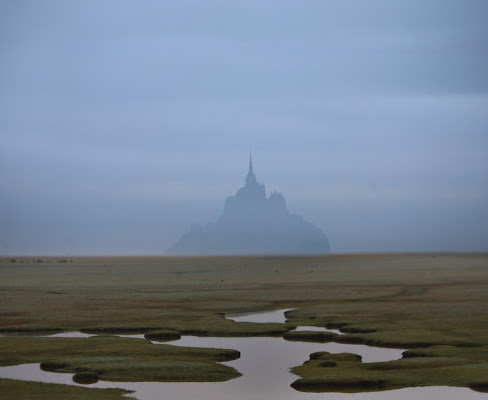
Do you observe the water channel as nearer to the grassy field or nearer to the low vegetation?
the grassy field

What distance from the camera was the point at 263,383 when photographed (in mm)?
37000

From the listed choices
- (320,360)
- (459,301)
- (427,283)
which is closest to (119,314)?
(320,360)

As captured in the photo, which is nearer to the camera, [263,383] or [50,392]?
[50,392]

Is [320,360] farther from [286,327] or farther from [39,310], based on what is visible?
[39,310]

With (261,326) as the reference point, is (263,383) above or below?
below

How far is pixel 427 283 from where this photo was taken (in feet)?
362

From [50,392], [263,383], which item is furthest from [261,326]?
[50,392]

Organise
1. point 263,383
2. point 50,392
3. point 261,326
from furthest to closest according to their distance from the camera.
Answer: point 261,326
point 263,383
point 50,392

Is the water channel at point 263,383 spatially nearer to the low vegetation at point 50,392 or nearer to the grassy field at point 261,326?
the grassy field at point 261,326

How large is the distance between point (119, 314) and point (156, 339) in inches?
634

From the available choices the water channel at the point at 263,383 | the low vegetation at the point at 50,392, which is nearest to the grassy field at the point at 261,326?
the low vegetation at the point at 50,392

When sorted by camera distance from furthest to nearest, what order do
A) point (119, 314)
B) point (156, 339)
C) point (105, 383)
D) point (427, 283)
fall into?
point (427, 283) < point (119, 314) < point (156, 339) < point (105, 383)

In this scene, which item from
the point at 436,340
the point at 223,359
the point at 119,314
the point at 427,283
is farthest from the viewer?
the point at 427,283

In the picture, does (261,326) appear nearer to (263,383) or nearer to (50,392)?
(263,383)
